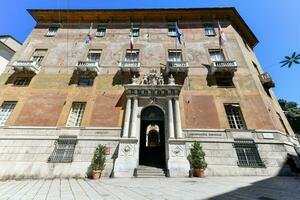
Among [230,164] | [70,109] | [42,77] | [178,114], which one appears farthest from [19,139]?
[230,164]

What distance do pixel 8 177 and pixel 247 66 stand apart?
23.9 m

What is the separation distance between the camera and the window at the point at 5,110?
603 inches

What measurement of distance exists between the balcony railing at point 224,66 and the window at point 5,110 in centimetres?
2017

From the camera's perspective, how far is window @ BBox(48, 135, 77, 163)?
13.4m

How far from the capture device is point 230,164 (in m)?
13.0

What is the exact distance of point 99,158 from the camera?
1242 centimetres

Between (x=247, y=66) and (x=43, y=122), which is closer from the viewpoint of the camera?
(x=43, y=122)

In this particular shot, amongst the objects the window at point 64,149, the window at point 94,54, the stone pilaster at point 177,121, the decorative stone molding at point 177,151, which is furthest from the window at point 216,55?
the window at point 64,149

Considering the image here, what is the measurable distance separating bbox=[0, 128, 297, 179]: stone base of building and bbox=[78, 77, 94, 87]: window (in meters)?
5.33

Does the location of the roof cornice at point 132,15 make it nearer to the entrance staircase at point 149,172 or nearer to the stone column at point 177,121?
the stone column at point 177,121

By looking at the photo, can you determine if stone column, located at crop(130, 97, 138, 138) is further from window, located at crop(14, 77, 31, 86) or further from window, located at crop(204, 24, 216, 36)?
window, located at crop(204, 24, 216, 36)

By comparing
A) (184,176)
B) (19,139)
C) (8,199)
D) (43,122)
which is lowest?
(8,199)

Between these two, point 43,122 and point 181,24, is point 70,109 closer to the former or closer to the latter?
point 43,122

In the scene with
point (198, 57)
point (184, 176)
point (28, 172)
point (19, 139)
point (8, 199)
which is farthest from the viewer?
point (198, 57)
